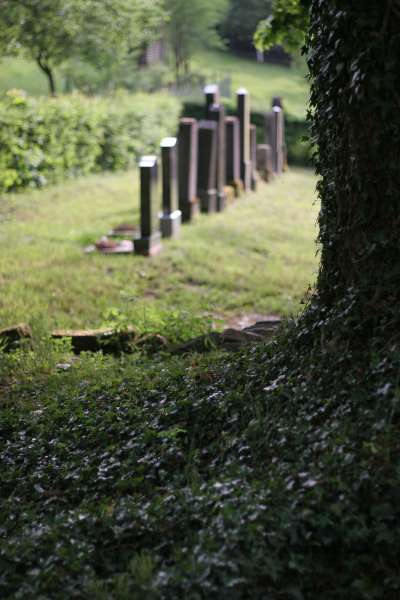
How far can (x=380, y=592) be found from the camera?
2900 millimetres

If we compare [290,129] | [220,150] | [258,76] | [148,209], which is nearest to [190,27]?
[258,76]

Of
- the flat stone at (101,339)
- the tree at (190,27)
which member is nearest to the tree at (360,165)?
the flat stone at (101,339)

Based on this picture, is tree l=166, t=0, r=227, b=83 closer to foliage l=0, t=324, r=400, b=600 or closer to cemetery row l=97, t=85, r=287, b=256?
cemetery row l=97, t=85, r=287, b=256

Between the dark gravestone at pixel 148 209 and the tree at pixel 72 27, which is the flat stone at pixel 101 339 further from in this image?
the tree at pixel 72 27

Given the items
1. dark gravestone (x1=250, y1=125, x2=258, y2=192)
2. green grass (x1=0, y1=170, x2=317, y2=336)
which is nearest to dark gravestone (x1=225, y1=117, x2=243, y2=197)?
green grass (x1=0, y1=170, x2=317, y2=336)

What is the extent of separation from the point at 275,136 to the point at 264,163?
240cm

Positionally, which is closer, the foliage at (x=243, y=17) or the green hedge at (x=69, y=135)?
the green hedge at (x=69, y=135)

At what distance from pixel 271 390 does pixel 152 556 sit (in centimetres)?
115

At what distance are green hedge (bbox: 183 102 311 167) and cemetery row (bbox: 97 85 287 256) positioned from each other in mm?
9378

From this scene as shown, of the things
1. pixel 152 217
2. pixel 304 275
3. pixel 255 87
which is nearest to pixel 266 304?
pixel 304 275

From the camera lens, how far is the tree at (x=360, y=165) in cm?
361

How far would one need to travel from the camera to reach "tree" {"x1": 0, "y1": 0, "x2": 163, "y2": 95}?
2170 cm

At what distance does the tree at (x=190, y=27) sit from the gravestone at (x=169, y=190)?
31.0 m

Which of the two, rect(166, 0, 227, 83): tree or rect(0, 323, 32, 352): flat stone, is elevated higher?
rect(166, 0, 227, 83): tree
